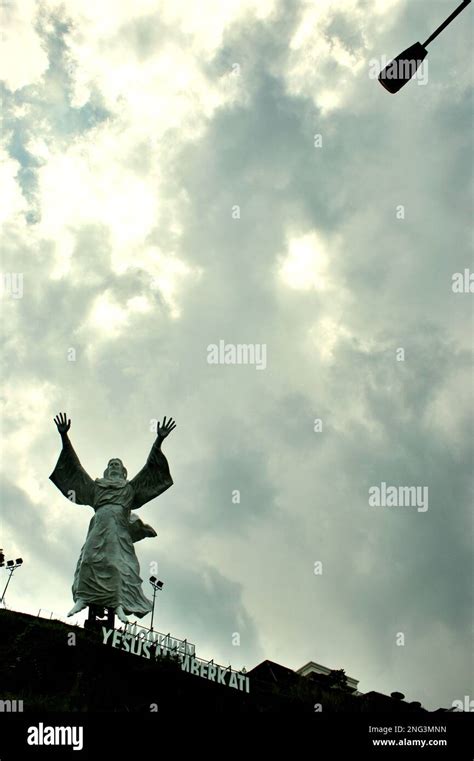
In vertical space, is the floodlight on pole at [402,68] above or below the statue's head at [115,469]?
below

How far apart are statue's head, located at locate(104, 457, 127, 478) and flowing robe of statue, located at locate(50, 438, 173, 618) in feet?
0.88

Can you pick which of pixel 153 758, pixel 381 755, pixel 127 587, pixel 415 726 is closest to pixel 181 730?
pixel 153 758

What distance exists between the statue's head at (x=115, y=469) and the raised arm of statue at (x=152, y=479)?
22.0 inches

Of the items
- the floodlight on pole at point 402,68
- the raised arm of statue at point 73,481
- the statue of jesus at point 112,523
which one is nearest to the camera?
the floodlight on pole at point 402,68

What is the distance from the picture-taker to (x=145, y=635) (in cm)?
2225

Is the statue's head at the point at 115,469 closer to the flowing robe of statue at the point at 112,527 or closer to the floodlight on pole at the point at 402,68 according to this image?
the flowing robe of statue at the point at 112,527

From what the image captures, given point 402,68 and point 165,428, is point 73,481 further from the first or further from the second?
point 402,68

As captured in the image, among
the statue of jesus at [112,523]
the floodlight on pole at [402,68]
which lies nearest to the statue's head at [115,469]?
the statue of jesus at [112,523]

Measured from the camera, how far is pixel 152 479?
26.9 metres

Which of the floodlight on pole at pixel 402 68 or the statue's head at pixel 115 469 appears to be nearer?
the floodlight on pole at pixel 402 68

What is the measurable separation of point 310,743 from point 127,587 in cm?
1177

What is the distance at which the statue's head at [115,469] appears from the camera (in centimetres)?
2705

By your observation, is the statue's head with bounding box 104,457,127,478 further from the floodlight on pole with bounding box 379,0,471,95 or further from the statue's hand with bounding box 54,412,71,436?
the floodlight on pole with bounding box 379,0,471,95

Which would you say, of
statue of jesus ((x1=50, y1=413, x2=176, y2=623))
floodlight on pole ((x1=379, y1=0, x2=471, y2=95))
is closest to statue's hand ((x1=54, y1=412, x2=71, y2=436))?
statue of jesus ((x1=50, y1=413, x2=176, y2=623))
